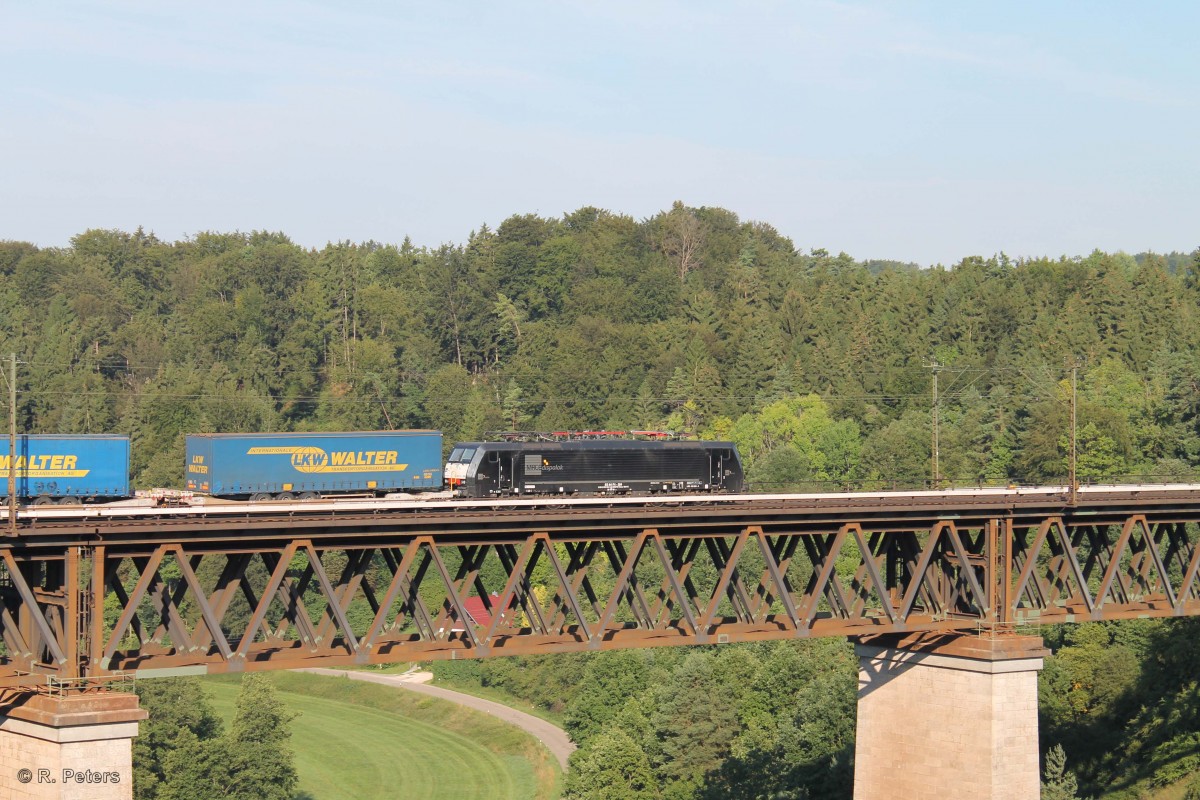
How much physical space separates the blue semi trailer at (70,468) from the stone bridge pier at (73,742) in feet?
101

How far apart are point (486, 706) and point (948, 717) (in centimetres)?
6652

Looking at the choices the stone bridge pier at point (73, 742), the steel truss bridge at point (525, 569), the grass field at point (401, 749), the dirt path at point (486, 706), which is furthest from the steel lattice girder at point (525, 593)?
the dirt path at point (486, 706)

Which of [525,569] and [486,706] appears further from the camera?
[486,706]

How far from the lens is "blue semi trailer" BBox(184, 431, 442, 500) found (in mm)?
82688

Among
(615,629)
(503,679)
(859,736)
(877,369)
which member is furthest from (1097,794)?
(877,369)

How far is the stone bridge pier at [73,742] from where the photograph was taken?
4578 cm

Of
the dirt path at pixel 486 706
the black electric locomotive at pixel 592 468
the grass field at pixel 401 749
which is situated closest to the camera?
the black electric locomotive at pixel 592 468

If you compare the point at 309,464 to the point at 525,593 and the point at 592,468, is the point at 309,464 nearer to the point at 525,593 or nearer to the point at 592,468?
the point at 592,468

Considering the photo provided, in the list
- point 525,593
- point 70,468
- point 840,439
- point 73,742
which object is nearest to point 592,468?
point 70,468

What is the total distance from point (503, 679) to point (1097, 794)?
53.5m

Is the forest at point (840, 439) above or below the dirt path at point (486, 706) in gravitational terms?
above

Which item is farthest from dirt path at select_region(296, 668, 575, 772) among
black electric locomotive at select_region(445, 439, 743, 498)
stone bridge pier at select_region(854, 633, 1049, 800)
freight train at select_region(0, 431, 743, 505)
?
A: stone bridge pier at select_region(854, 633, 1049, 800)

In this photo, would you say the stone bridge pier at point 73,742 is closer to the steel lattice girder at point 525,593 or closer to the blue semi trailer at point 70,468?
the steel lattice girder at point 525,593

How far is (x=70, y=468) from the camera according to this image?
78.2 meters
